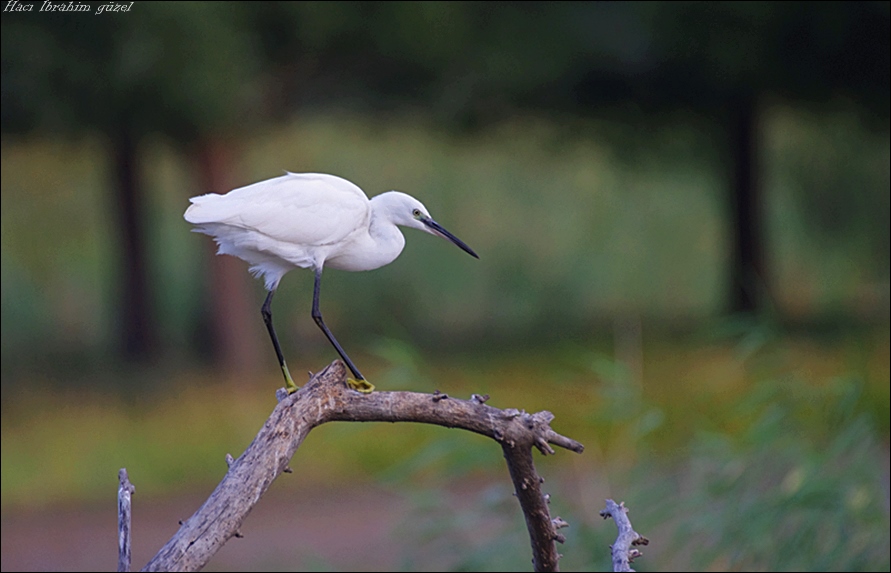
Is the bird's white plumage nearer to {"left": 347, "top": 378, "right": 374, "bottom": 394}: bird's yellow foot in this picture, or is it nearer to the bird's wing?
the bird's wing

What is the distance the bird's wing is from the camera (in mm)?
2002

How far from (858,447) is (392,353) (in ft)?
5.28

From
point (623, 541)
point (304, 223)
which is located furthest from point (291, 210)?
point (623, 541)

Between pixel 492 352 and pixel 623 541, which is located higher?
pixel 492 352

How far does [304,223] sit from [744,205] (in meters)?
7.28

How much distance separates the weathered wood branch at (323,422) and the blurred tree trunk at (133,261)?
5.88 m

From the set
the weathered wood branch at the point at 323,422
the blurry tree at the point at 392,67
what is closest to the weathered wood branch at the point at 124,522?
the weathered wood branch at the point at 323,422

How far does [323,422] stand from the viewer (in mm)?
1997

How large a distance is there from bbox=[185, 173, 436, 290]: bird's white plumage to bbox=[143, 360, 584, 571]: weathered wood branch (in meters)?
0.23

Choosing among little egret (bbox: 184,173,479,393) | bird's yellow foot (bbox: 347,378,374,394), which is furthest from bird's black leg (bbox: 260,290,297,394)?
bird's yellow foot (bbox: 347,378,374,394)

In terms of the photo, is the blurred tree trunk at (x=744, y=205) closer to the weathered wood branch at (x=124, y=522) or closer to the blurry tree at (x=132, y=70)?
the blurry tree at (x=132, y=70)

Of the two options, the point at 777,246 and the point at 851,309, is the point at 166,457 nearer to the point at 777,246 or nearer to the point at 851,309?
the point at 851,309

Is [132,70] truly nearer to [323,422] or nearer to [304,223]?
[304,223]

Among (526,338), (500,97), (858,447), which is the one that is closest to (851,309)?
(526,338)
